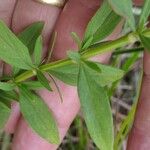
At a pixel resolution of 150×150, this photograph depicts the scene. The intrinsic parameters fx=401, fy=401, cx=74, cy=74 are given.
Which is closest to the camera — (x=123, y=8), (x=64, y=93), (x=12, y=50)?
(x=123, y=8)

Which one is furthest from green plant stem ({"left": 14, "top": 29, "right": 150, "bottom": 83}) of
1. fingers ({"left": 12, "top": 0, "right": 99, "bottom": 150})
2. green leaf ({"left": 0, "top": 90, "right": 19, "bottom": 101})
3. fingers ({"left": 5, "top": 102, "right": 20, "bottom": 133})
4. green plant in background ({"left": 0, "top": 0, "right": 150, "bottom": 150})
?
fingers ({"left": 5, "top": 102, "right": 20, "bottom": 133})

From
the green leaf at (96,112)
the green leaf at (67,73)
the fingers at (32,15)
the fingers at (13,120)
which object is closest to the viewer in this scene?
the green leaf at (96,112)

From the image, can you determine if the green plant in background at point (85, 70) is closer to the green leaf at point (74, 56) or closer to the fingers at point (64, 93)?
the green leaf at point (74, 56)

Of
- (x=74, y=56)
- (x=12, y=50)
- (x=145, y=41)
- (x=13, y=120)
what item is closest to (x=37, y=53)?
(x=12, y=50)

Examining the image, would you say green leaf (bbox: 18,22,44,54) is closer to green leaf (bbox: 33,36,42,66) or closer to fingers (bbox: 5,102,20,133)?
green leaf (bbox: 33,36,42,66)

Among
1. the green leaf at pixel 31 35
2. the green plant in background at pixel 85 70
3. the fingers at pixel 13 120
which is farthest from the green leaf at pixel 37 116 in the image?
the fingers at pixel 13 120

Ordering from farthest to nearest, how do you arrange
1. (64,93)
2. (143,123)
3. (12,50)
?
(64,93), (143,123), (12,50)

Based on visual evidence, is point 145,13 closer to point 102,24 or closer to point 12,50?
point 102,24
